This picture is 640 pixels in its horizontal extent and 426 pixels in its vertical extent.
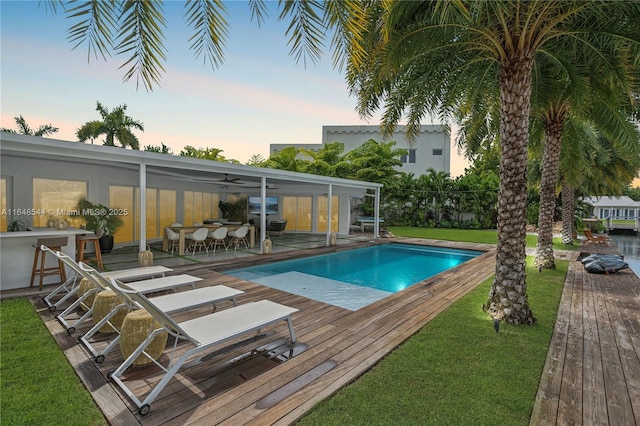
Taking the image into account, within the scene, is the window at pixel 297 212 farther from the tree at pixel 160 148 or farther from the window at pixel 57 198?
the tree at pixel 160 148

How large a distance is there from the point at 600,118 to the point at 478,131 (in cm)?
290

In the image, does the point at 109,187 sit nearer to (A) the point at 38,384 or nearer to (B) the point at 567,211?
(A) the point at 38,384

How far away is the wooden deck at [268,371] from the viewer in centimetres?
301

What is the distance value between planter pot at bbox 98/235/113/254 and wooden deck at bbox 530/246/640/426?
1250 cm

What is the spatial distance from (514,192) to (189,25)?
5.40 metres

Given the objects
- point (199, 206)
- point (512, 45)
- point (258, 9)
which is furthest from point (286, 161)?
point (258, 9)

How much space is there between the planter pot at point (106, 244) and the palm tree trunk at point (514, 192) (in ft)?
38.9

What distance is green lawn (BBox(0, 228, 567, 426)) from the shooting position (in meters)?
2.99

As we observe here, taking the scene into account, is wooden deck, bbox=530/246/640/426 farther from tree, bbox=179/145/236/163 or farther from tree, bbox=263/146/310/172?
tree, bbox=179/145/236/163

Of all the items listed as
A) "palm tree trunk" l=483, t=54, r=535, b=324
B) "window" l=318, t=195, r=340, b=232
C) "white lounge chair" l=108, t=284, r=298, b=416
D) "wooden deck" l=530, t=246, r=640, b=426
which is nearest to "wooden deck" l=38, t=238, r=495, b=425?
"white lounge chair" l=108, t=284, r=298, b=416

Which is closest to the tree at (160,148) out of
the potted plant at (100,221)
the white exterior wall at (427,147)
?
the white exterior wall at (427,147)

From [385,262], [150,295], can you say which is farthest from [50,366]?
[385,262]

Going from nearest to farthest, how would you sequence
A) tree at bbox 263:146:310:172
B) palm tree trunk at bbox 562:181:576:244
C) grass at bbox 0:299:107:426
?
grass at bbox 0:299:107:426 → palm tree trunk at bbox 562:181:576:244 → tree at bbox 263:146:310:172

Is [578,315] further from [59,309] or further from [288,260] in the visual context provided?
[59,309]
